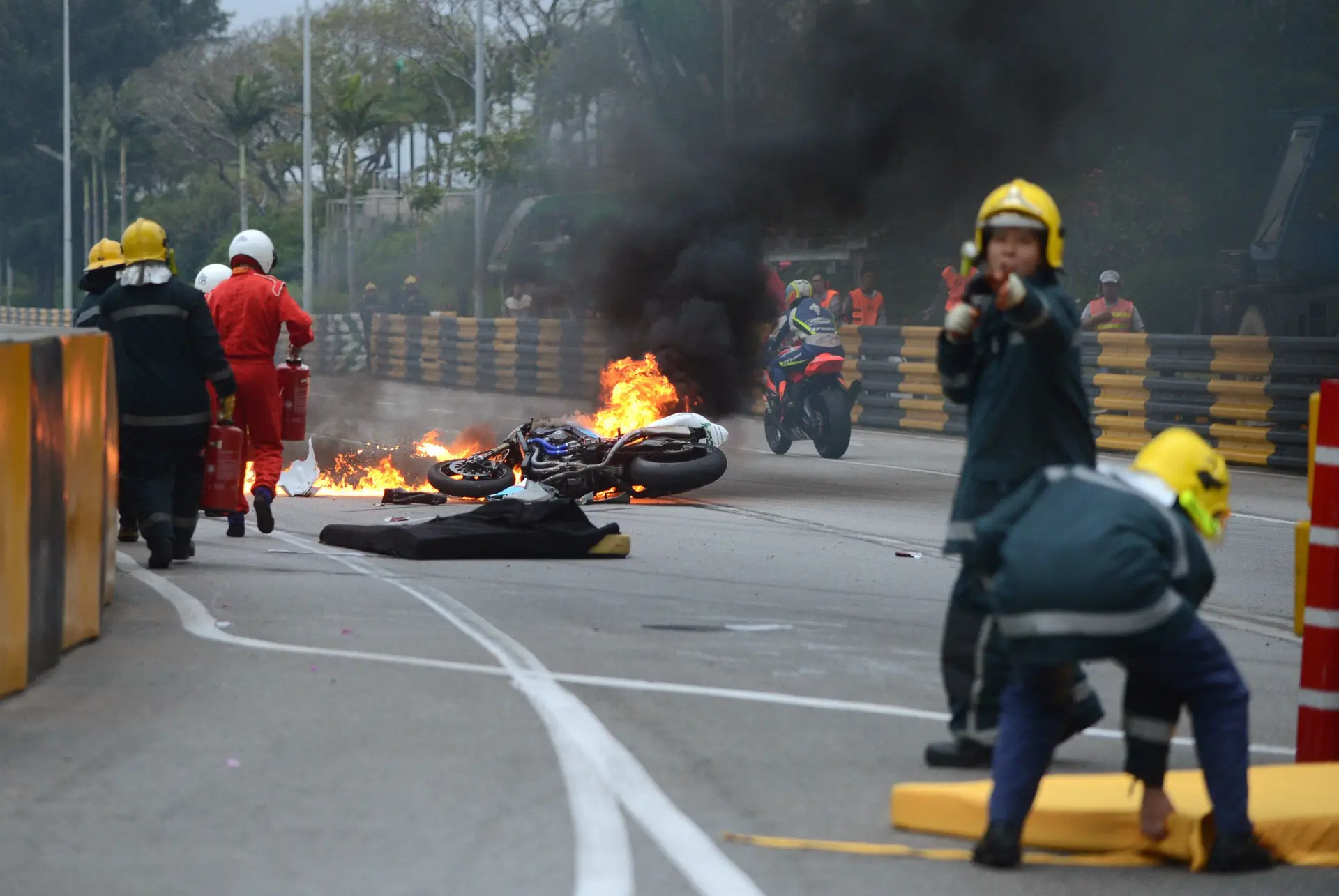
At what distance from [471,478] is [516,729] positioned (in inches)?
317

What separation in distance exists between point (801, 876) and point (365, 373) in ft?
112

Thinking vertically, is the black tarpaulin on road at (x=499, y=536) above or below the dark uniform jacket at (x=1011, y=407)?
below

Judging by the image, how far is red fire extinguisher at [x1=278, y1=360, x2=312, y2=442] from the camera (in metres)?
12.4

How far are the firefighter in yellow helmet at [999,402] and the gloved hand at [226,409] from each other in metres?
5.98

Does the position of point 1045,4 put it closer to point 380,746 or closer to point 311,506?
point 311,506

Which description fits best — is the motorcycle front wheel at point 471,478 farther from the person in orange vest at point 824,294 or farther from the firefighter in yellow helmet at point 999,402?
the firefighter in yellow helmet at point 999,402

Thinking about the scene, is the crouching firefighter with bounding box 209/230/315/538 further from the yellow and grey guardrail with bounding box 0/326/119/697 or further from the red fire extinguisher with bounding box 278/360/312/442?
the yellow and grey guardrail with bounding box 0/326/119/697

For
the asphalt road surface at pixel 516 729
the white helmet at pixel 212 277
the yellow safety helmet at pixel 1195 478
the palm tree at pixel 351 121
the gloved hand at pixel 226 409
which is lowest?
Result: the asphalt road surface at pixel 516 729

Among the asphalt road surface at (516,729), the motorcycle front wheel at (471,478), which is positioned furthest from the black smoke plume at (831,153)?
the asphalt road surface at (516,729)

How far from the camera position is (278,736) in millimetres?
6148

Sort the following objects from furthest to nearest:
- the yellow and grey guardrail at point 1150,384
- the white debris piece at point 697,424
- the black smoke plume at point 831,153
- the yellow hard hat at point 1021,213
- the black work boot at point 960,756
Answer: the yellow and grey guardrail at point 1150,384
the black smoke plume at point 831,153
the white debris piece at point 697,424
the black work boot at point 960,756
the yellow hard hat at point 1021,213

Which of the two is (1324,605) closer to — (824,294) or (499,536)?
(499,536)

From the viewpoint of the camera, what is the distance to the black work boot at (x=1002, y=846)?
15.5 feet

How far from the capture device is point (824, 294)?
23.9 metres
